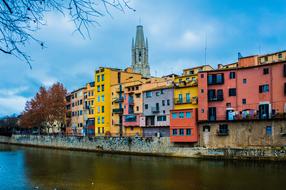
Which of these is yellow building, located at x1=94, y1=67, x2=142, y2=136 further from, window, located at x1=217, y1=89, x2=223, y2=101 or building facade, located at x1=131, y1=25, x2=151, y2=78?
building facade, located at x1=131, y1=25, x2=151, y2=78

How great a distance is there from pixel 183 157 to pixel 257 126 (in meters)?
11.6

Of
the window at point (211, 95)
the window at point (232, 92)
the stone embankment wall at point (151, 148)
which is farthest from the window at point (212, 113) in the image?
the stone embankment wall at point (151, 148)

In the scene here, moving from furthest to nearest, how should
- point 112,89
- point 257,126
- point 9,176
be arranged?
point 112,89 → point 257,126 → point 9,176

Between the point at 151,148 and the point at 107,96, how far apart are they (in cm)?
2153

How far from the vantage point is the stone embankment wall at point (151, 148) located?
41781 mm

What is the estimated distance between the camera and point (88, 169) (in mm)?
37344

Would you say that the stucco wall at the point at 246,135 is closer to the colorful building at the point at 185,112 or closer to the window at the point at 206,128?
the window at the point at 206,128

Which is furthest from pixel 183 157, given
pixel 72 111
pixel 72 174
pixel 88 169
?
pixel 72 111

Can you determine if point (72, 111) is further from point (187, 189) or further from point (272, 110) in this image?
point (187, 189)

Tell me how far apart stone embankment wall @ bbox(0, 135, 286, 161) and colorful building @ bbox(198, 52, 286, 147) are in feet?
Answer: 6.92

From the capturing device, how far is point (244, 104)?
48094mm

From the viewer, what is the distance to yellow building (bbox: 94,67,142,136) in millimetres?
69188

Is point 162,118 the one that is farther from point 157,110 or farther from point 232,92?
point 232,92

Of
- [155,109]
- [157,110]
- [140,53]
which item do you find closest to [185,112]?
[157,110]
